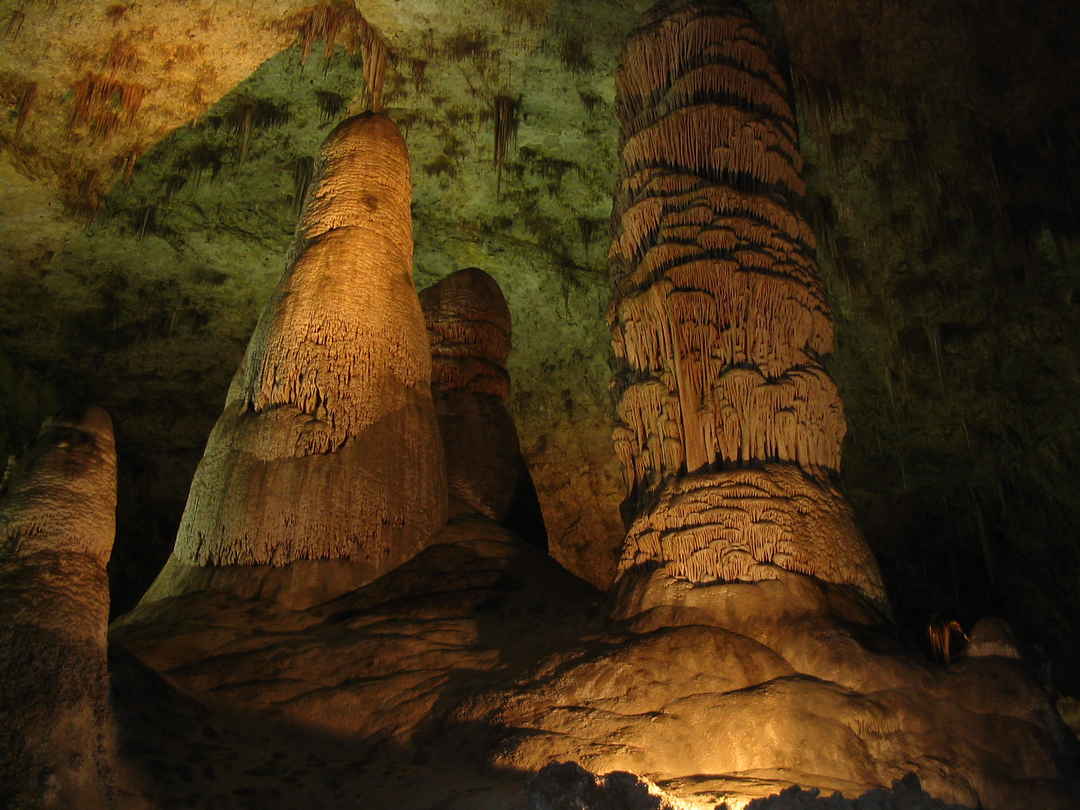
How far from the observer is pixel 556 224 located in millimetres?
13836

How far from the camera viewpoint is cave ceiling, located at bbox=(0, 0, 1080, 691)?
10.3 metres

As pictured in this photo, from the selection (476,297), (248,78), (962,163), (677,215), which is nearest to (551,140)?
(476,297)

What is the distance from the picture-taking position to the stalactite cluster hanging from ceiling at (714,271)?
5.98m

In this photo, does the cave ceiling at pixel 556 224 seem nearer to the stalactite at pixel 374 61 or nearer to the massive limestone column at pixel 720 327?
the stalactite at pixel 374 61

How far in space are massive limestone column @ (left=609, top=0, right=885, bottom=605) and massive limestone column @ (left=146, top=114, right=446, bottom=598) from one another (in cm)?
215

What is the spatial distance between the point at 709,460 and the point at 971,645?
1928 millimetres

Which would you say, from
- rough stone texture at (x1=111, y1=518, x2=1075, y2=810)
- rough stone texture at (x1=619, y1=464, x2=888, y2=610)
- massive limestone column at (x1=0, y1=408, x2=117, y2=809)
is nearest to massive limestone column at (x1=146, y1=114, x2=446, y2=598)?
rough stone texture at (x1=111, y1=518, x2=1075, y2=810)

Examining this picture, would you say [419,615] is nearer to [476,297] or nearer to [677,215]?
[677,215]

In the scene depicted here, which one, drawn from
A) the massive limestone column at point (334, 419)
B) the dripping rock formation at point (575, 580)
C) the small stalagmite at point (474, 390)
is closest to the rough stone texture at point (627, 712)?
the dripping rock formation at point (575, 580)

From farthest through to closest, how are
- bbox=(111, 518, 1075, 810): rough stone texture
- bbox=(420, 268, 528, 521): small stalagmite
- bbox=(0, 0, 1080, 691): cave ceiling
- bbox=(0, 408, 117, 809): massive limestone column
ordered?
bbox=(0, 0, 1080, 691): cave ceiling, bbox=(420, 268, 528, 521): small stalagmite, bbox=(111, 518, 1075, 810): rough stone texture, bbox=(0, 408, 117, 809): massive limestone column

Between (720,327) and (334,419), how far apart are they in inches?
130

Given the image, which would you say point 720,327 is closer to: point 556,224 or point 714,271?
point 714,271

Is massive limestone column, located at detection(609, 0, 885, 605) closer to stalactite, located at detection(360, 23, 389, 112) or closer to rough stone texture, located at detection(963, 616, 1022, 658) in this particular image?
rough stone texture, located at detection(963, 616, 1022, 658)

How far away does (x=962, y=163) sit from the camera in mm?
11227
